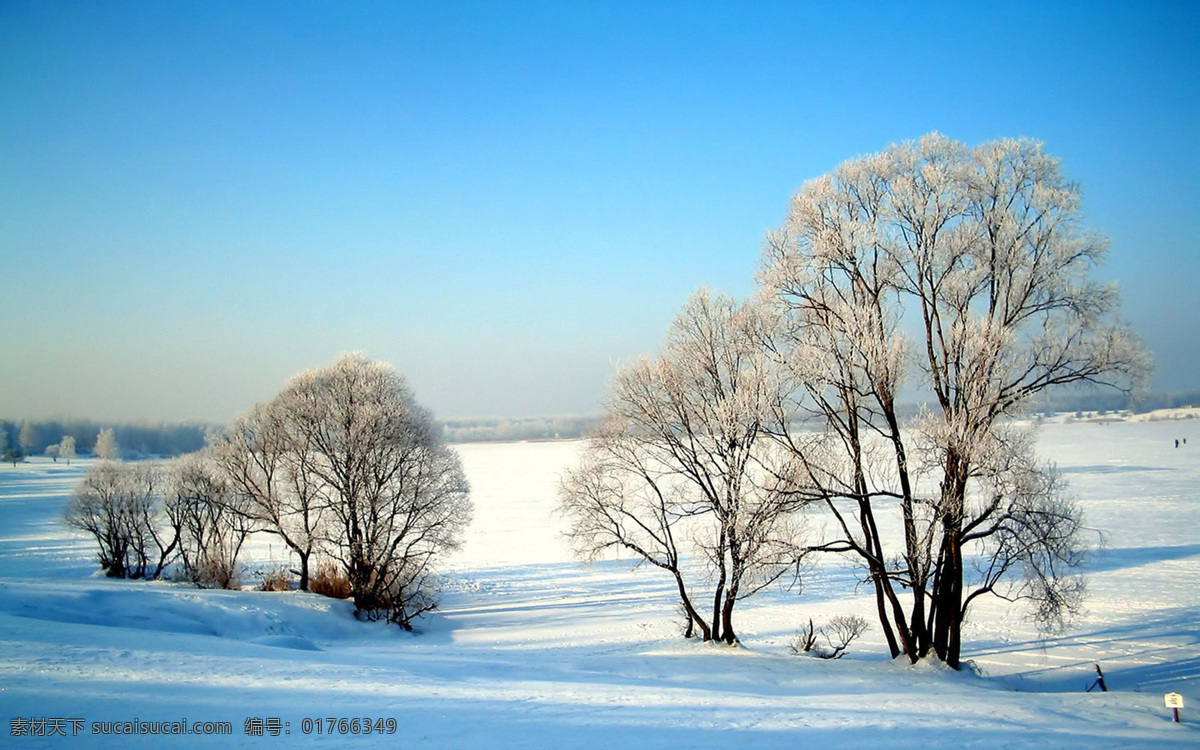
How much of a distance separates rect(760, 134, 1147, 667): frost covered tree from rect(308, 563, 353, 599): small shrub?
20178 mm

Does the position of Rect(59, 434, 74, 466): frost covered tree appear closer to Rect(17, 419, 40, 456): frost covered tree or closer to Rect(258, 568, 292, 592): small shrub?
Rect(17, 419, 40, 456): frost covered tree

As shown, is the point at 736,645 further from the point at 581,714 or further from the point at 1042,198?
the point at 1042,198

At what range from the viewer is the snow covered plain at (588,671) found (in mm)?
7398

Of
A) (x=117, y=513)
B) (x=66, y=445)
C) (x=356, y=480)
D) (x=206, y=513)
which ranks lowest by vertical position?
(x=206, y=513)

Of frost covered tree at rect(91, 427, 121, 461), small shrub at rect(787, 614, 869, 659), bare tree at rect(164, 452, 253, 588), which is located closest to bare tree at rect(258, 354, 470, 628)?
bare tree at rect(164, 452, 253, 588)

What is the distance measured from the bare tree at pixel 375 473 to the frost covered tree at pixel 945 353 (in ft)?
48.9

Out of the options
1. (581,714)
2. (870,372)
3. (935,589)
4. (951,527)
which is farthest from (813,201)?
(581,714)

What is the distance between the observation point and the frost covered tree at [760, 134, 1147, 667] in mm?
12438

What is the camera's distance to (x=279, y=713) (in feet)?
24.1

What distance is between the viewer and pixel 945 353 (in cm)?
1351

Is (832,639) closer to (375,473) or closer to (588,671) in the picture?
(588,671)

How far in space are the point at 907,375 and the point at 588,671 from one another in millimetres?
9317

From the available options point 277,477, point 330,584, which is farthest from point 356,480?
point 277,477

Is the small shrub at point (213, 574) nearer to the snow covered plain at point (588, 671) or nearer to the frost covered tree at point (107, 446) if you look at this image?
the snow covered plain at point (588, 671)
